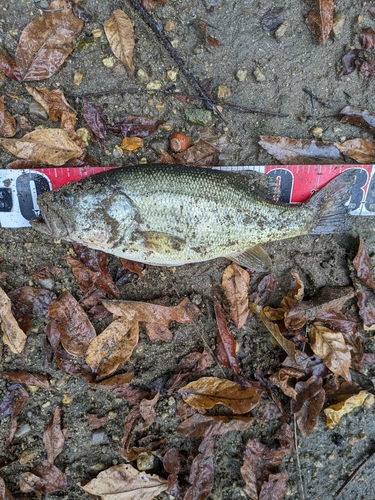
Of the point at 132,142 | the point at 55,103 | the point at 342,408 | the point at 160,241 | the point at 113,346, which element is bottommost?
the point at 342,408

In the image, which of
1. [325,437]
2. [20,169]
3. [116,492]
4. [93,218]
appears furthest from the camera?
[325,437]

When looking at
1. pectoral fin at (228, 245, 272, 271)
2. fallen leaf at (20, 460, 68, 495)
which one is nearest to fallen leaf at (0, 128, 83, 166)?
pectoral fin at (228, 245, 272, 271)

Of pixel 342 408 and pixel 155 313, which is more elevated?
pixel 155 313

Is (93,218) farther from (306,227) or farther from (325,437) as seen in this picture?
(325,437)

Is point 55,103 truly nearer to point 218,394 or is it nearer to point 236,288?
point 236,288

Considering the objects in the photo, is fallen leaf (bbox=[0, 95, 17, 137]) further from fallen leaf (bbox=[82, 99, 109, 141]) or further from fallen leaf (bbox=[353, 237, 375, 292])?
fallen leaf (bbox=[353, 237, 375, 292])

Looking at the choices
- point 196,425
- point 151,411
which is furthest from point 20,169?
point 196,425

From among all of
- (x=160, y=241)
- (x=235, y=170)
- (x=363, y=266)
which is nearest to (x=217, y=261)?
(x=160, y=241)
